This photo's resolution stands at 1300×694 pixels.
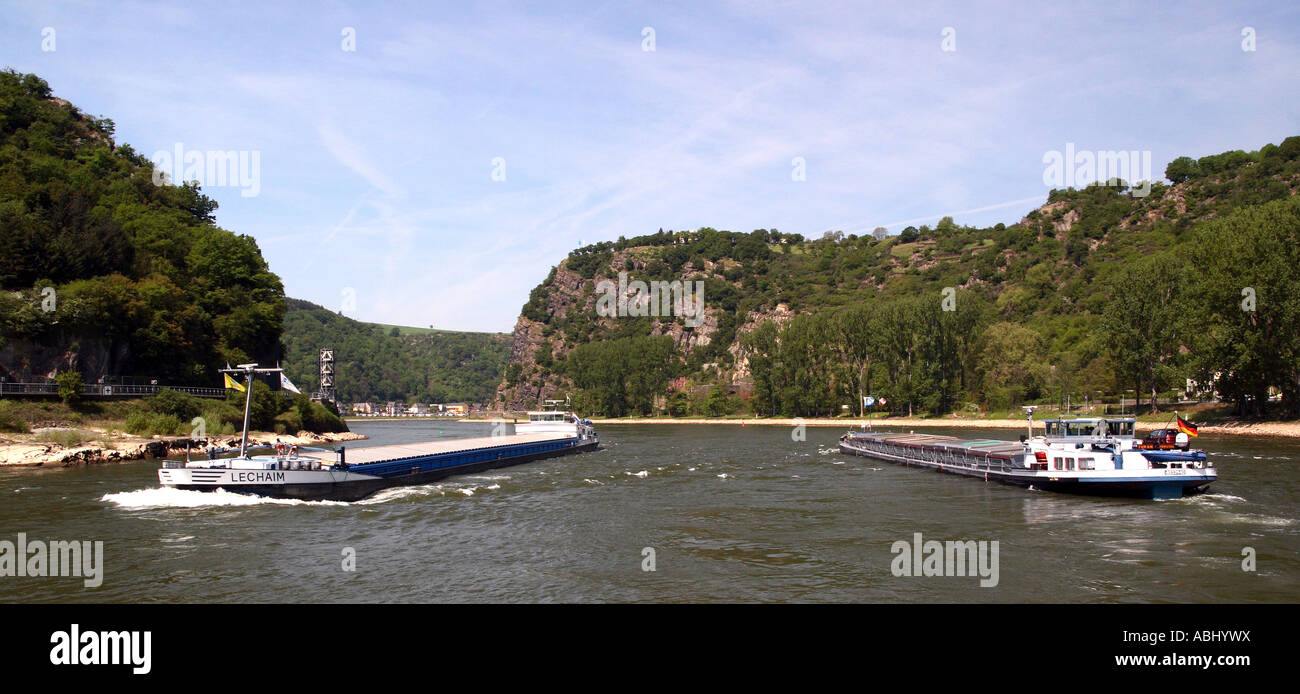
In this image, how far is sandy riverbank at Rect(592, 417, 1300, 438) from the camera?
78875mm

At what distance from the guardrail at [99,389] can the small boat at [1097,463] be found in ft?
255

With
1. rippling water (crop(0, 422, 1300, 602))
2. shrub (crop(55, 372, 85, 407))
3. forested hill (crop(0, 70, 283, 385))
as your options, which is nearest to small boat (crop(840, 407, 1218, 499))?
rippling water (crop(0, 422, 1300, 602))

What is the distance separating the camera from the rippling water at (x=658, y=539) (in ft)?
75.4

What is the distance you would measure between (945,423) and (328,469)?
101824mm

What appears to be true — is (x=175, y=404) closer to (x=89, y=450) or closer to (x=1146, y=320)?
(x=89, y=450)

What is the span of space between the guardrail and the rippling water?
20.0 metres

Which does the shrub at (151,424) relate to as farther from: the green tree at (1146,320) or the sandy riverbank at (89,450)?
the green tree at (1146,320)

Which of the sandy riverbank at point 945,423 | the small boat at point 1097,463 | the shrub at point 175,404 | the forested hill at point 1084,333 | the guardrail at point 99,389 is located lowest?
the sandy riverbank at point 945,423

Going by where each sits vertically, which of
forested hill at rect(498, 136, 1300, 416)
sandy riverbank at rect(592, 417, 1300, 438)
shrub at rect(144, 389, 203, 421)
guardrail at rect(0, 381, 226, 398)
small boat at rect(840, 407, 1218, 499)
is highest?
forested hill at rect(498, 136, 1300, 416)

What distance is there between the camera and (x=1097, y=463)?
140ft

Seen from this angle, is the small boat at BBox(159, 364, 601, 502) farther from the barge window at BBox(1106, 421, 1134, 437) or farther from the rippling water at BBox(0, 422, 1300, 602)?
the barge window at BBox(1106, 421, 1134, 437)

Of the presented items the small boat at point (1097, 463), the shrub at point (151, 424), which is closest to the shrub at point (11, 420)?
the shrub at point (151, 424)
